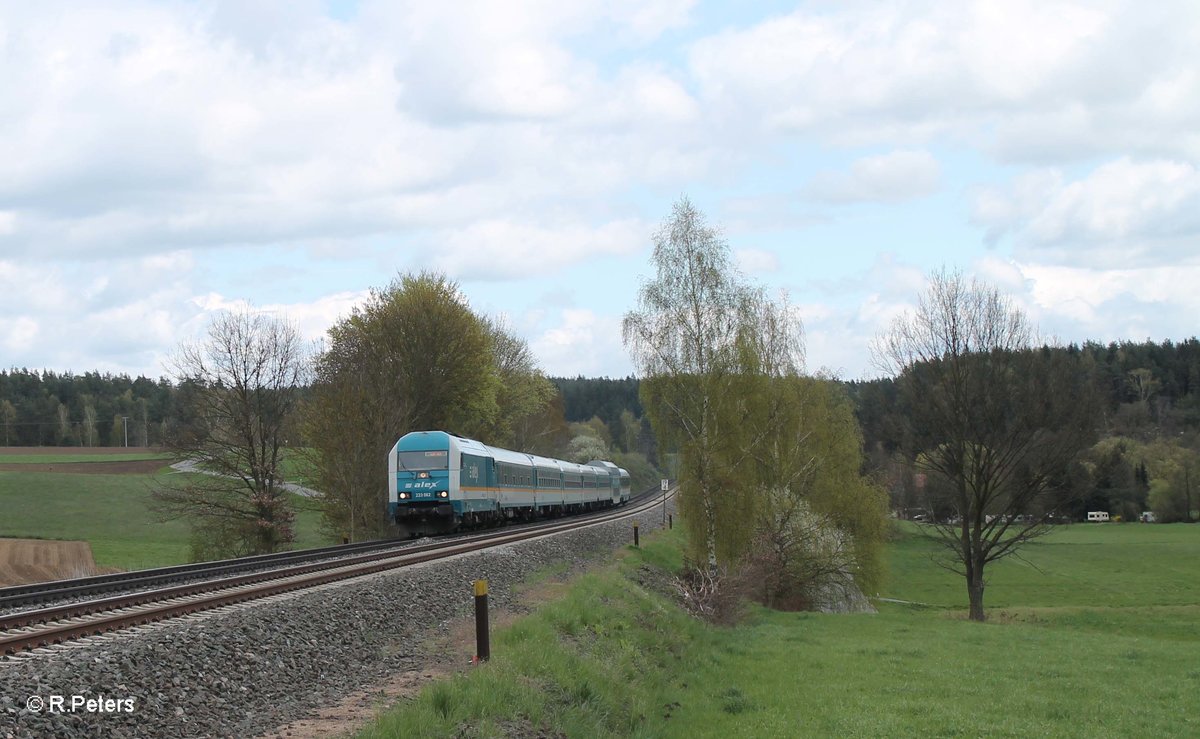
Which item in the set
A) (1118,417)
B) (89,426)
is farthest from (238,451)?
(89,426)

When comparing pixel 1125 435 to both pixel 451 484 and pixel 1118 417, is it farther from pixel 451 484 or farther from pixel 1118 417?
pixel 451 484

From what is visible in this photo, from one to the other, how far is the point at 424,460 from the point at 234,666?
84.4ft

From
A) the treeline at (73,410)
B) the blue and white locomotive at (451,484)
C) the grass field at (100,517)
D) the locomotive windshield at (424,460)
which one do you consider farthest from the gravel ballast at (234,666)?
the treeline at (73,410)

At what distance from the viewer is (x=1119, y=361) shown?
141m

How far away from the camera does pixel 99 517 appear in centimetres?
5997

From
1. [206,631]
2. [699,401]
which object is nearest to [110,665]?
[206,631]

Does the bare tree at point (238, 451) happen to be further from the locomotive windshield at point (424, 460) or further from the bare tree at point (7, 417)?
the bare tree at point (7, 417)

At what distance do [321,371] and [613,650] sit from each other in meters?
32.8

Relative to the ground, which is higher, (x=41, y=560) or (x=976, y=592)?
(x=41, y=560)

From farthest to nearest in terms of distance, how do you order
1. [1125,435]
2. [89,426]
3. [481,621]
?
[89,426]
[1125,435]
[481,621]

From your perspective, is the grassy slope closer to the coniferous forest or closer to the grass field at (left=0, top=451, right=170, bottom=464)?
the grass field at (left=0, top=451, right=170, bottom=464)

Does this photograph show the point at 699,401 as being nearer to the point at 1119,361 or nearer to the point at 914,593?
the point at 914,593

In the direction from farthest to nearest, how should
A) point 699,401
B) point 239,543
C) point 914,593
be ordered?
point 914,593 → point 239,543 → point 699,401

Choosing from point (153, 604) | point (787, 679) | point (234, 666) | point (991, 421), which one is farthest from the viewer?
point (991, 421)
